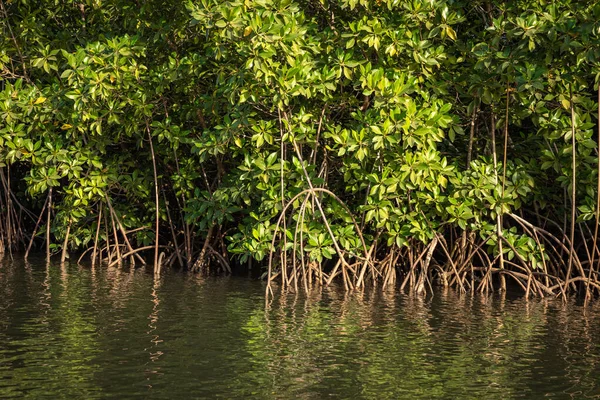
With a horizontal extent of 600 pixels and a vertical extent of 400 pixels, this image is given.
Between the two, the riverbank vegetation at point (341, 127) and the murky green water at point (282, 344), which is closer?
the murky green water at point (282, 344)

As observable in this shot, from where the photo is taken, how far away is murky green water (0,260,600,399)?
27.9 feet

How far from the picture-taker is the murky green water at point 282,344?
850 cm

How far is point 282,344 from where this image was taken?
10.2m

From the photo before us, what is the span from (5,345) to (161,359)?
1480 millimetres

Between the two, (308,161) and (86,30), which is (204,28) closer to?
(308,161)

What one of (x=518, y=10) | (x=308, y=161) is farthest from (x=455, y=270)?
(x=518, y=10)

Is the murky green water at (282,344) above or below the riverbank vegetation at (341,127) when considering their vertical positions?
below

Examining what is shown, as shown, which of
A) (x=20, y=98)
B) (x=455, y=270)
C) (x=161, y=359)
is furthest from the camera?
(x=20, y=98)

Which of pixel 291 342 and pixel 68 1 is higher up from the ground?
pixel 68 1

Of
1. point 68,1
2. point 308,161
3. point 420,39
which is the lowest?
point 308,161

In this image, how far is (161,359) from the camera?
9398 mm

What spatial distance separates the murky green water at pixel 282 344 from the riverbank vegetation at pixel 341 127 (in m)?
0.88

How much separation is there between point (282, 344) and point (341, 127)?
534cm

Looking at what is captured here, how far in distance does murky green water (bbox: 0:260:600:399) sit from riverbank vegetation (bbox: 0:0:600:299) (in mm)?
882
